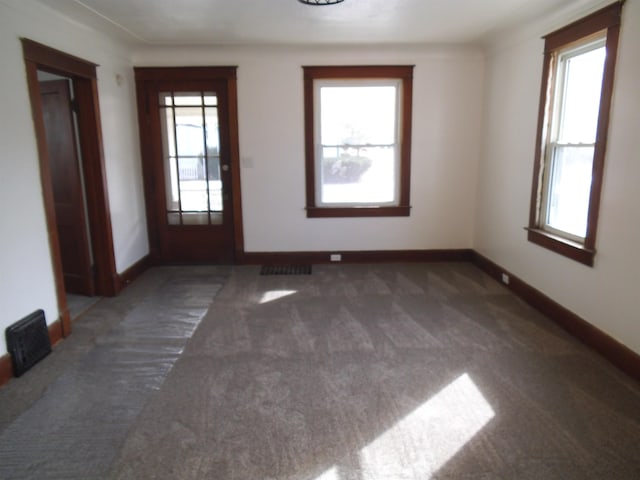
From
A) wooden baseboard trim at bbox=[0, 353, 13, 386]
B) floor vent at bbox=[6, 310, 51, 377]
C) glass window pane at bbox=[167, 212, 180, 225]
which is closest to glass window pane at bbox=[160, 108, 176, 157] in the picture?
glass window pane at bbox=[167, 212, 180, 225]

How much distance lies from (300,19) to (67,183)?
8.45ft

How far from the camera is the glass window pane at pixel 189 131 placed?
499cm

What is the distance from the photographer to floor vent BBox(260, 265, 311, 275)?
4.96m

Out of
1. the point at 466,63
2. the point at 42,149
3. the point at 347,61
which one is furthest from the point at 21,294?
the point at 466,63

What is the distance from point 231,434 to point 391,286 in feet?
8.51

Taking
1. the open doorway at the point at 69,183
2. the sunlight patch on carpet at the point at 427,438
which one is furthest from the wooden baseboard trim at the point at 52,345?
the sunlight patch on carpet at the point at 427,438

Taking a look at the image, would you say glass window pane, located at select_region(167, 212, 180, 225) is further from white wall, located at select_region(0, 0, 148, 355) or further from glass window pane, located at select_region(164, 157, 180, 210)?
white wall, located at select_region(0, 0, 148, 355)

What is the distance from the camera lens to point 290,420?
2314 millimetres

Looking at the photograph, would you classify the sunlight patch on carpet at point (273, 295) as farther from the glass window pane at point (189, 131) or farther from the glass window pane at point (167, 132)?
the glass window pane at point (167, 132)

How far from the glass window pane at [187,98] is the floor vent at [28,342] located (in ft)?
9.34

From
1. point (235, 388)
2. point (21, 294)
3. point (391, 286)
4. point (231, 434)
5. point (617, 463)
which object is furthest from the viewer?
point (391, 286)

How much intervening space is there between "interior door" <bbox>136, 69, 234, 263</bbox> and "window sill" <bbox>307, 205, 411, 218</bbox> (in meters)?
1.03

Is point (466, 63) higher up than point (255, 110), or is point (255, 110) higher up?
point (466, 63)

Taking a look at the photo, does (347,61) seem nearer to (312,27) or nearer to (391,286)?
(312,27)
